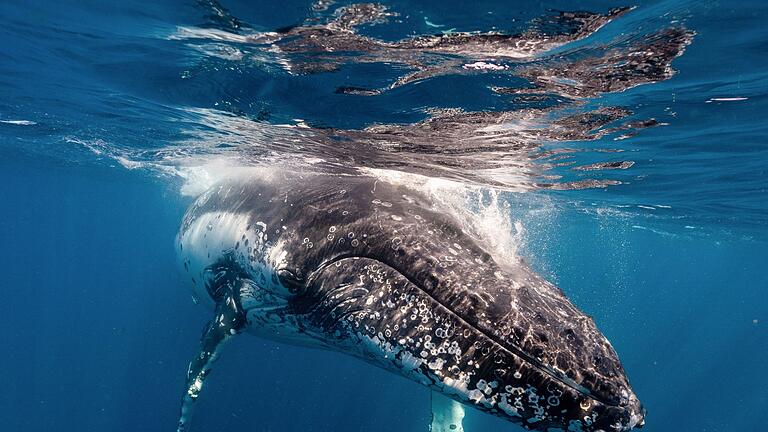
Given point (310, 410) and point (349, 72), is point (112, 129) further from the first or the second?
point (310, 410)

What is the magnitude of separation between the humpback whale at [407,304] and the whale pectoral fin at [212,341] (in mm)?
24

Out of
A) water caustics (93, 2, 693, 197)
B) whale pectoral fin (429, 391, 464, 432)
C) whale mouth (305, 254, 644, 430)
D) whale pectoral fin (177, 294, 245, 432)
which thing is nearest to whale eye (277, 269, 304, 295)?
whale mouth (305, 254, 644, 430)

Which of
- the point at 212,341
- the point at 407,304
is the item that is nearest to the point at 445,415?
the point at 212,341

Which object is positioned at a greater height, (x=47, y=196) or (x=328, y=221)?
(x=328, y=221)

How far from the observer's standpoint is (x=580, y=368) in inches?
161

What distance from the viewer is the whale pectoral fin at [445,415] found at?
9656 millimetres

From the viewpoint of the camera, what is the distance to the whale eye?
6.67 m

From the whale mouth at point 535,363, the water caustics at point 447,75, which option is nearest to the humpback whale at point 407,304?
the whale mouth at point 535,363

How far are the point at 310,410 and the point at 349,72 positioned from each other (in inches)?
1000

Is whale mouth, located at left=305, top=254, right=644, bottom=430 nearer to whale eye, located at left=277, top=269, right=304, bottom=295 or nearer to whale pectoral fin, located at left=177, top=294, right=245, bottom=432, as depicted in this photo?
whale eye, located at left=277, top=269, right=304, bottom=295

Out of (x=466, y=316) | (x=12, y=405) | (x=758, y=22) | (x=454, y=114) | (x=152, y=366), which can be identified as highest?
(x=758, y=22)

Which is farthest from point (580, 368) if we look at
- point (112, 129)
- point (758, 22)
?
point (112, 129)

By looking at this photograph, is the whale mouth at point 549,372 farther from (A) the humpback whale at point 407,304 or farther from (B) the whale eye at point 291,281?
(B) the whale eye at point 291,281

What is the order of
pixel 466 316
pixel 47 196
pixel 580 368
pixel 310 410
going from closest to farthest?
pixel 580 368 → pixel 466 316 → pixel 310 410 → pixel 47 196
